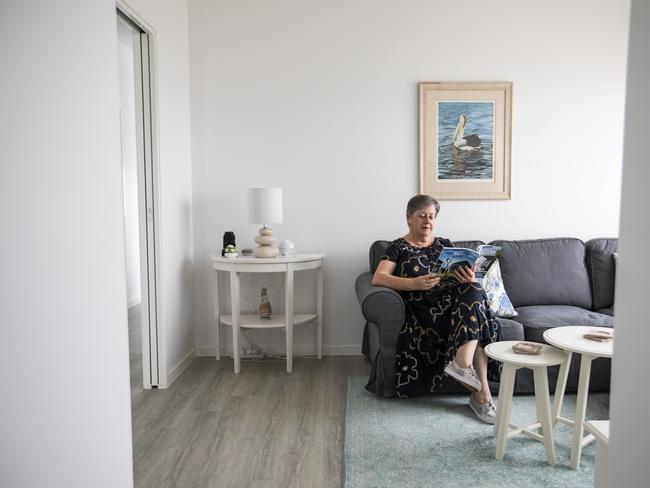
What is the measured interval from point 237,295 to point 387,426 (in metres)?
1.36

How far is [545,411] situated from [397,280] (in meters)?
1.02

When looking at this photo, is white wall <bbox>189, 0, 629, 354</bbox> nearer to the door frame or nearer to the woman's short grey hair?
the door frame

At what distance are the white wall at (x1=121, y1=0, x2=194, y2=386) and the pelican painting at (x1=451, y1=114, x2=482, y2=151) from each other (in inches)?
73.7

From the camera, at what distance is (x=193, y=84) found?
3.92m

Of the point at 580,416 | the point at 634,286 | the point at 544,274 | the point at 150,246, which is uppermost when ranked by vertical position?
the point at 634,286

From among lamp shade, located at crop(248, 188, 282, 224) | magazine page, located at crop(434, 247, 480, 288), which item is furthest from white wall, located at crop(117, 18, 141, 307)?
magazine page, located at crop(434, 247, 480, 288)

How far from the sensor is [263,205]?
3.53m

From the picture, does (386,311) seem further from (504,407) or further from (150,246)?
(150,246)

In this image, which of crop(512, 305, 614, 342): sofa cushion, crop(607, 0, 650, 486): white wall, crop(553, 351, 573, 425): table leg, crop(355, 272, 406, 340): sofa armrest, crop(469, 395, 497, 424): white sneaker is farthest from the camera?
crop(512, 305, 614, 342): sofa cushion

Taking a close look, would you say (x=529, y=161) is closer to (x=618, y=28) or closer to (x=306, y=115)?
(x=618, y=28)

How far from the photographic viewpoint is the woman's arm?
117 inches

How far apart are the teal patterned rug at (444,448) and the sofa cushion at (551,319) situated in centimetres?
37

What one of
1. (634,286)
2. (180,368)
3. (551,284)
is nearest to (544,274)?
(551,284)

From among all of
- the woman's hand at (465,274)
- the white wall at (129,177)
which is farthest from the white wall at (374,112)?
the white wall at (129,177)
